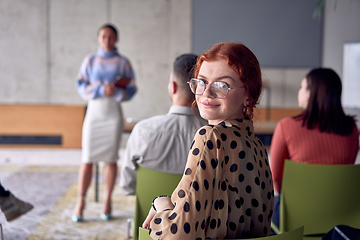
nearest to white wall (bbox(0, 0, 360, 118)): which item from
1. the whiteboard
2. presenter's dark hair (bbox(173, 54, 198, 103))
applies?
the whiteboard

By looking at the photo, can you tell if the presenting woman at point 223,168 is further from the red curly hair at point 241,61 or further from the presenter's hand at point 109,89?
the presenter's hand at point 109,89

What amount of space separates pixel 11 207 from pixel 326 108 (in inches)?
64.3

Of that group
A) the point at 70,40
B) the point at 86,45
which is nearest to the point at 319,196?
the point at 86,45

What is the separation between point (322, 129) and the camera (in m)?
1.75

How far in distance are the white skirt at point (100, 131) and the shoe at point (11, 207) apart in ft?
4.06

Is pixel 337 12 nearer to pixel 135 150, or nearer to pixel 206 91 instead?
pixel 135 150

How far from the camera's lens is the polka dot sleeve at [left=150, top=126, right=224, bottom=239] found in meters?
0.75

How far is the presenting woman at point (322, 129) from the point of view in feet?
5.74

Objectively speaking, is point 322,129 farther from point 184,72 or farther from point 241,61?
point 241,61

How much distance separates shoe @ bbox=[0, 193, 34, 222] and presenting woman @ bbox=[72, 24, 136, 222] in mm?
1236

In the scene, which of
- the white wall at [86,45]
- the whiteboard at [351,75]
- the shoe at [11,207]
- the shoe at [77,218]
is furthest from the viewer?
the white wall at [86,45]

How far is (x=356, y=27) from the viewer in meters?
5.43

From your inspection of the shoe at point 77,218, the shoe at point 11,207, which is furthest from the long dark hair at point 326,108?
the shoe at point 77,218

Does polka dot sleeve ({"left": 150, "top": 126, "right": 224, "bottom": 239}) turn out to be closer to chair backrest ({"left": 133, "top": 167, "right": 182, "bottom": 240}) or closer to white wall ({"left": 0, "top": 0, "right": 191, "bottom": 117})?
chair backrest ({"left": 133, "top": 167, "right": 182, "bottom": 240})
